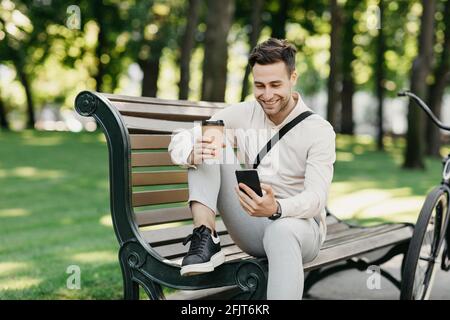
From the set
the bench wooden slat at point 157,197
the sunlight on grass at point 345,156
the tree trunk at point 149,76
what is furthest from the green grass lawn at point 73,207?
the tree trunk at point 149,76

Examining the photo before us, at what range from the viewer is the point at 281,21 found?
26.0 metres

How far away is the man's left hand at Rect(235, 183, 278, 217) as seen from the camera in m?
3.13

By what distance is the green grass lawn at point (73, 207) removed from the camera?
5.43 meters

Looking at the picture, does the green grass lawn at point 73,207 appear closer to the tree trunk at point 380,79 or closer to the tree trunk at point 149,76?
the tree trunk at point 380,79

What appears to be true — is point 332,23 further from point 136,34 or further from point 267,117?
point 267,117

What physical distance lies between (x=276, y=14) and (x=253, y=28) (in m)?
8.68

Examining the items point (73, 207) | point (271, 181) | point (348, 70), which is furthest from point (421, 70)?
point (348, 70)

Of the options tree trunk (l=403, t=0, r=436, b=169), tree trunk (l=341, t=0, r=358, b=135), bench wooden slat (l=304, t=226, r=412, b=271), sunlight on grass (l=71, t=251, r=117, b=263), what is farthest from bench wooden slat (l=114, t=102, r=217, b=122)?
tree trunk (l=341, t=0, r=358, b=135)

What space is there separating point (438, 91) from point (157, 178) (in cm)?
2135

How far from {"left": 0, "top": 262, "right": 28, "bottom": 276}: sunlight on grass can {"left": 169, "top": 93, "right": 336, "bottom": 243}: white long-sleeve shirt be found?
8.33ft

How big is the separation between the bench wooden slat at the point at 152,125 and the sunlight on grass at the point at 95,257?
218 centimetres

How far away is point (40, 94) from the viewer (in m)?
48.6

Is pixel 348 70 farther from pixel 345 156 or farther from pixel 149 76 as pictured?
pixel 345 156
